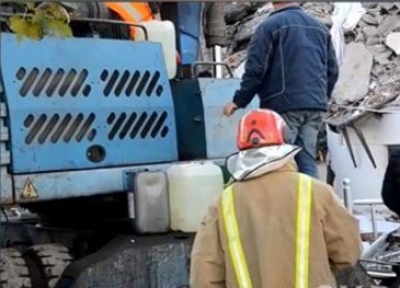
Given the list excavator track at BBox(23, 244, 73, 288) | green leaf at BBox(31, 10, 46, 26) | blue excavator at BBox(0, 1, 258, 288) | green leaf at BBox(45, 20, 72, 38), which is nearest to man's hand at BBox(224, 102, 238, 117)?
blue excavator at BBox(0, 1, 258, 288)

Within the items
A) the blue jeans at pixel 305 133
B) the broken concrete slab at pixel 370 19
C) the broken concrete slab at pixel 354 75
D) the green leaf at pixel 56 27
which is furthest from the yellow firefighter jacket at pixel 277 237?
the broken concrete slab at pixel 370 19

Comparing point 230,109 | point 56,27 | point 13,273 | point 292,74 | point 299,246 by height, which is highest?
point 56,27

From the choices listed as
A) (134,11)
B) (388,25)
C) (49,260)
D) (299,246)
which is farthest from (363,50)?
(299,246)

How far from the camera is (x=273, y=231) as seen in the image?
4.06 meters

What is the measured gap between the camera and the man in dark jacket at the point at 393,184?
6.18 meters

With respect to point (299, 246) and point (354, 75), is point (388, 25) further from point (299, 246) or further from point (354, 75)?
point (299, 246)

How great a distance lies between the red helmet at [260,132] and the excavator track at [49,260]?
1.35m

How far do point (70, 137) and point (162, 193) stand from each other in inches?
23.5

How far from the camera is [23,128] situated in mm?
4715

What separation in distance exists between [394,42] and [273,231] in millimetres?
11147

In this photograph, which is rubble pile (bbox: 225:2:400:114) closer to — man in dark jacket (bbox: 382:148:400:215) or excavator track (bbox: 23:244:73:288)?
man in dark jacket (bbox: 382:148:400:215)

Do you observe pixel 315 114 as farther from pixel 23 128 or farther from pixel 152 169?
pixel 23 128

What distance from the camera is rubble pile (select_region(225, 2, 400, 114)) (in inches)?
552

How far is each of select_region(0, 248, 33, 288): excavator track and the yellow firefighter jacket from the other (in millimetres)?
1137
